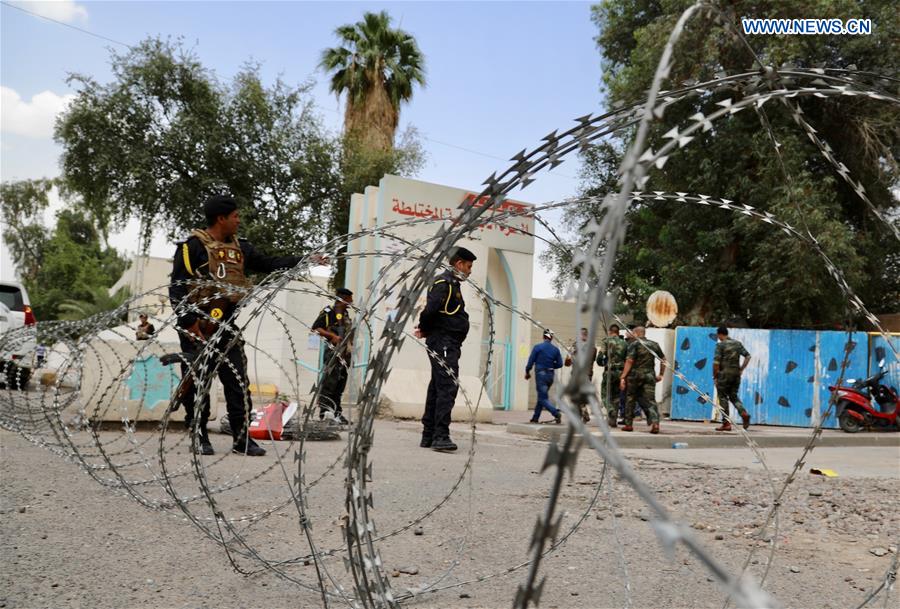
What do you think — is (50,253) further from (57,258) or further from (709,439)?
(709,439)

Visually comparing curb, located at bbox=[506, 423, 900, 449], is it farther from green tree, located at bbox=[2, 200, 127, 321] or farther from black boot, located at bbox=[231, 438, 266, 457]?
green tree, located at bbox=[2, 200, 127, 321]

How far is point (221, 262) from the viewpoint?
6.01m

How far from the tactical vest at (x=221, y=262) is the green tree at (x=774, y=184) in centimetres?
1245

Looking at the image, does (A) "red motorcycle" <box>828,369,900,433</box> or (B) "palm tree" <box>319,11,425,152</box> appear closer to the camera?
(A) "red motorcycle" <box>828,369,900,433</box>

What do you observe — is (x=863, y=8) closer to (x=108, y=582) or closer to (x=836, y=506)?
(x=836, y=506)

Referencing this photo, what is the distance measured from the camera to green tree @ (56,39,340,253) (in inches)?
879

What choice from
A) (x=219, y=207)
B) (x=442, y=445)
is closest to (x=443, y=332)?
(x=442, y=445)

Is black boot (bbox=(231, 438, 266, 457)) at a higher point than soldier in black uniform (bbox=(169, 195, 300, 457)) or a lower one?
lower

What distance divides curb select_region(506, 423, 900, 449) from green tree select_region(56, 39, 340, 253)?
527 inches

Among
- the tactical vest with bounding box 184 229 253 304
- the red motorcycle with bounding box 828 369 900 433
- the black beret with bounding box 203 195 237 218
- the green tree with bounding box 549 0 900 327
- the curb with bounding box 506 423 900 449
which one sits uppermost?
the green tree with bounding box 549 0 900 327

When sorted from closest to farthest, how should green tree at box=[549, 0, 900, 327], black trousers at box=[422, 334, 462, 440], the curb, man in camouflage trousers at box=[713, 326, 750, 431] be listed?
black trousers at box=[422, 334, 462, 440]
the curb
man in camouflage trousers at box=[713, 326, 750, 431]
green tree at box=[549, 0, 900, 327]

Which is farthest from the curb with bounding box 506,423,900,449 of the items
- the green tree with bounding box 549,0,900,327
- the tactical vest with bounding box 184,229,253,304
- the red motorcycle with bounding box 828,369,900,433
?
the green tree with bounding box 549,0,900,327

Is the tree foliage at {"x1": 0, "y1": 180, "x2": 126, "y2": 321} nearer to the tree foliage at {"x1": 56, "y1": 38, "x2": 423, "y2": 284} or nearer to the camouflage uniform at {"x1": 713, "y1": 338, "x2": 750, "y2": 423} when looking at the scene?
the tree foliage at {"x1": 56, "y1": 38, "x2": 423, "y2": 284}

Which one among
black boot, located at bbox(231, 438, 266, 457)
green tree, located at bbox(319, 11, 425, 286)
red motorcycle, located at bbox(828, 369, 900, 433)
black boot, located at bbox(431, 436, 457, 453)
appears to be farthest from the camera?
green tree, located at bbox(319, 11, 425, 286)
